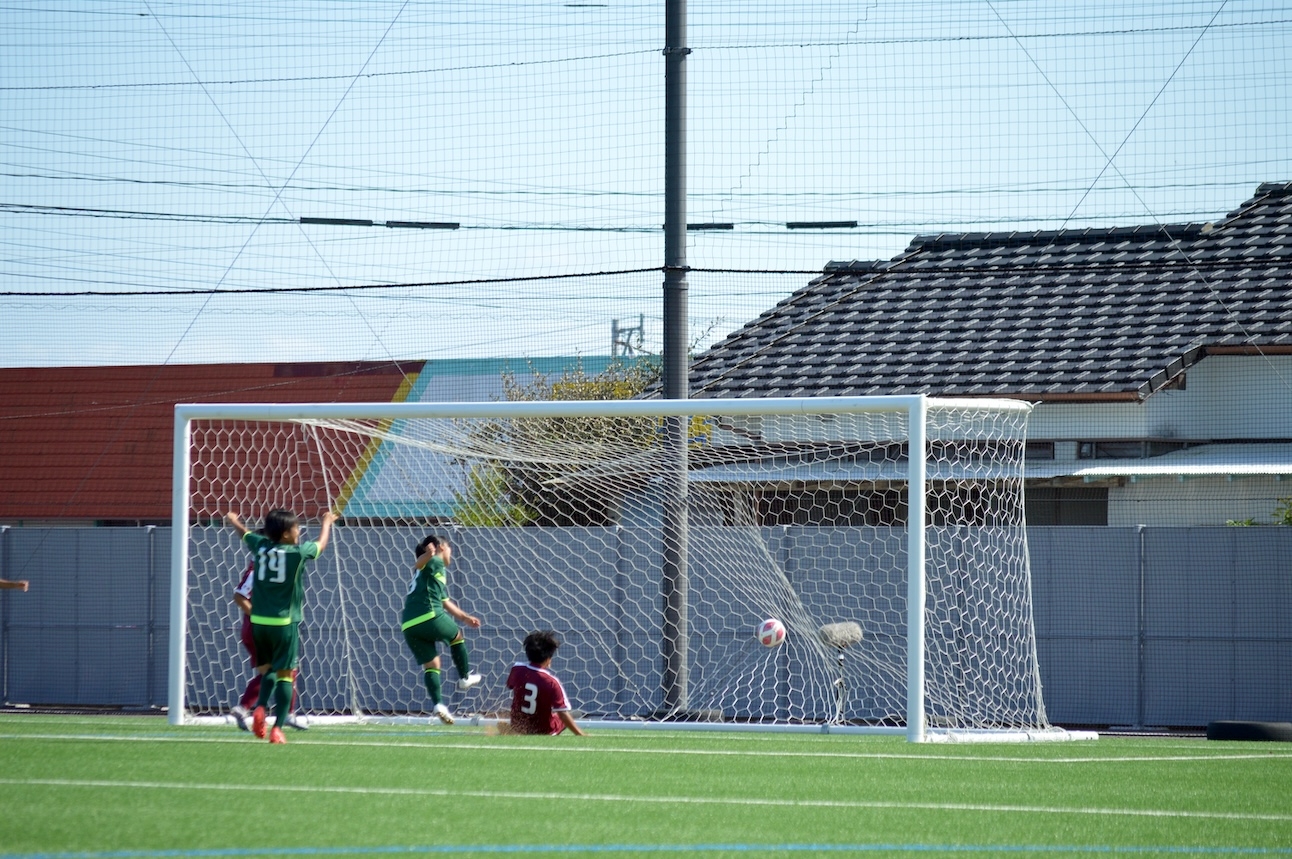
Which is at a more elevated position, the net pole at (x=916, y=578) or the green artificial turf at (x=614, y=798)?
the net pole at (x=916, y=578)

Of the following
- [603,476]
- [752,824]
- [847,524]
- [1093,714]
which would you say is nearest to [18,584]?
[603,476]

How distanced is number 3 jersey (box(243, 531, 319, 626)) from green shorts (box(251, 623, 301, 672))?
4 centimetres

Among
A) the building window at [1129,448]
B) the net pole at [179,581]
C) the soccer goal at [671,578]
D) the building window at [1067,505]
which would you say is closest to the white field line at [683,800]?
the net pole at [179,581]

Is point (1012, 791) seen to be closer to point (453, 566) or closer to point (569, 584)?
point (569, 584)

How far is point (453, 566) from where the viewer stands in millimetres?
17672

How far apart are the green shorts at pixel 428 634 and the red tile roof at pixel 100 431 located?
16263 millimetres

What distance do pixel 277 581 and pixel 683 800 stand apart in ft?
12.3

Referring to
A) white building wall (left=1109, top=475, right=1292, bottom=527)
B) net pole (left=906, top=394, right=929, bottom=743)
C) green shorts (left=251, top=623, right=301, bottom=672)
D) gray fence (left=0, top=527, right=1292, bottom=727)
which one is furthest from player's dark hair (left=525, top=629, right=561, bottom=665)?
white building wall (left=1109, top=475, right=1292, bottom=527)

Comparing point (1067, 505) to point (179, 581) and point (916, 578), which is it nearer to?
point (916, 578)

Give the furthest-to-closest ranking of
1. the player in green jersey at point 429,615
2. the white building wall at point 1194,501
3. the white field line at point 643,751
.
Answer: the white building wall at point 1194,501
the player in green jersey at point 429,615
the white field line at point 643,751

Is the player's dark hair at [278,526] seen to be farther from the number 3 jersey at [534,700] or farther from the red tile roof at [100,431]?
the red tile roof at [100,431]

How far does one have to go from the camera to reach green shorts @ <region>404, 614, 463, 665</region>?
12156 millimetres

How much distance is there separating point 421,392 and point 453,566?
1508 centimetres

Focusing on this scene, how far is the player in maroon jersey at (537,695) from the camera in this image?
1059 cm
